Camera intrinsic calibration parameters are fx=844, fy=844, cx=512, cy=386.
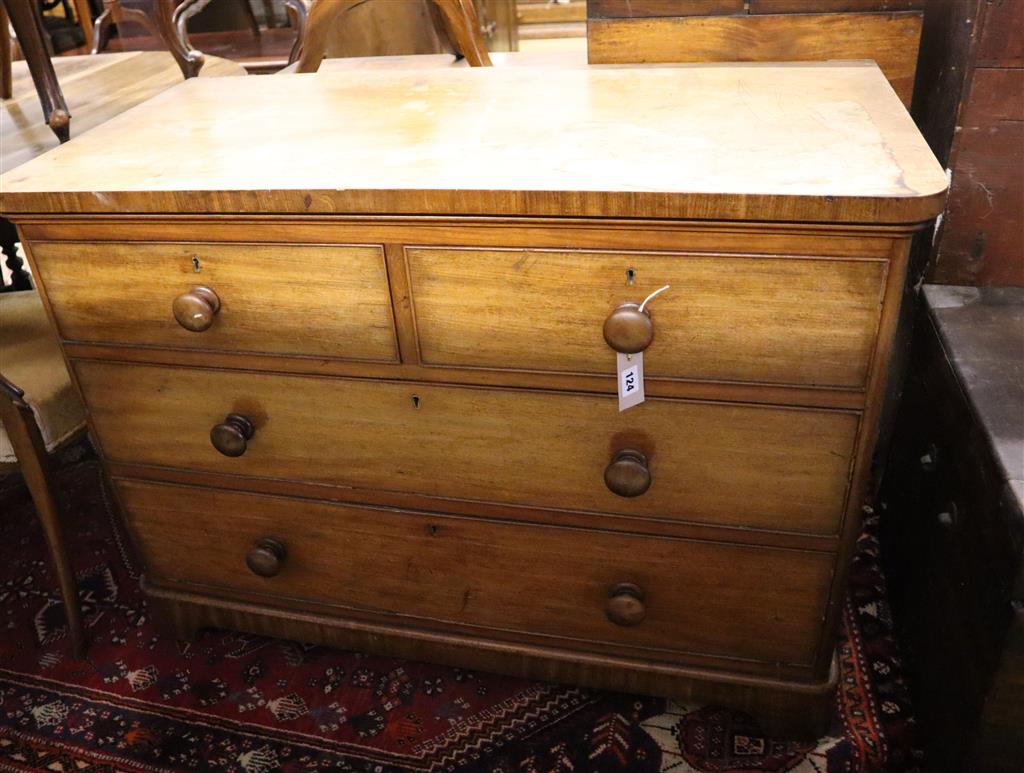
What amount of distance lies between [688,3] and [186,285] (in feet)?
3.20

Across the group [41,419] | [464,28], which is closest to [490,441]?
[41,419]

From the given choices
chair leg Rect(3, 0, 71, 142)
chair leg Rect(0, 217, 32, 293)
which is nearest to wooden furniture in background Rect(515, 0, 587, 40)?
chair leg Rect(0, 217, 32, 293)

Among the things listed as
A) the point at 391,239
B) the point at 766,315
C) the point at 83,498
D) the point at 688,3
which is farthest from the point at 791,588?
the point at 83,498

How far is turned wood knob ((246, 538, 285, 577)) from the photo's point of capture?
4.49ft

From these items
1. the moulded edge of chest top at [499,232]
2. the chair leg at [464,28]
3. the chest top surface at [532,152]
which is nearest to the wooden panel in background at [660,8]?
the chest top surface at [532,152]

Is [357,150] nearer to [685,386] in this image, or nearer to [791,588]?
[685,386]

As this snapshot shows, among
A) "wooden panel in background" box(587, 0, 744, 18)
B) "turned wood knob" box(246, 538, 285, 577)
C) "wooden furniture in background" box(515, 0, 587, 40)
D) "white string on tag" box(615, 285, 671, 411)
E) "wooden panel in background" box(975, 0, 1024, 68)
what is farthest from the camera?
"wooden furniture in background" box(515, 0, 587, 40)

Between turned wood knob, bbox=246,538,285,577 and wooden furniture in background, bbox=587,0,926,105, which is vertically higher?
wooden furniture in background, bbox=587,0,926,105

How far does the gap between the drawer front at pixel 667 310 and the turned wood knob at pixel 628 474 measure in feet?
0.41

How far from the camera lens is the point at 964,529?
1192 mm

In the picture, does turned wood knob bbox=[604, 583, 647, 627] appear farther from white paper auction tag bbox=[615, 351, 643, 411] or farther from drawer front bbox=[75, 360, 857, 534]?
white paper auction tag bbox=[615, 351, 643, 411]

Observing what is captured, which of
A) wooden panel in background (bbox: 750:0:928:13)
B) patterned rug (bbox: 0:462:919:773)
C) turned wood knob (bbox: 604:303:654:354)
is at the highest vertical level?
wooden panel in background (bbox: 750:0:928:13)

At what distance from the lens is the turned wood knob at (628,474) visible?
3.63ft

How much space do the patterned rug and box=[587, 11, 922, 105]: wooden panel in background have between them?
0.97 meters
